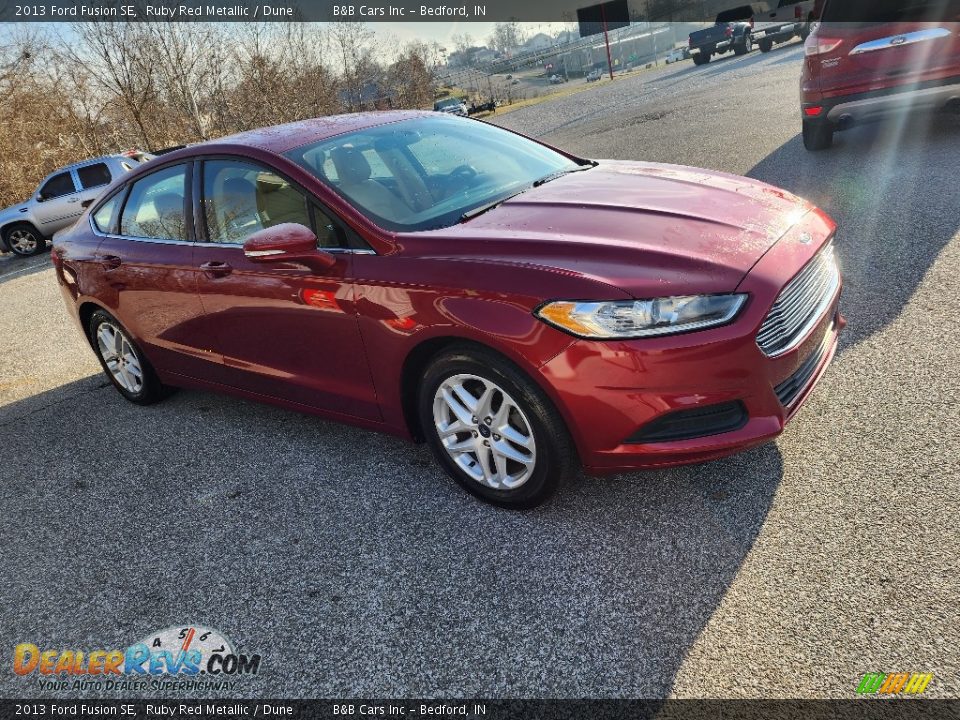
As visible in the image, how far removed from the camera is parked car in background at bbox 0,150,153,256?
15.2m

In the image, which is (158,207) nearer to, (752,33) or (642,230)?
(642,230)

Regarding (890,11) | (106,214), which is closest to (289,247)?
(106,214)

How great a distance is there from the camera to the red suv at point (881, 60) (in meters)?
7.06

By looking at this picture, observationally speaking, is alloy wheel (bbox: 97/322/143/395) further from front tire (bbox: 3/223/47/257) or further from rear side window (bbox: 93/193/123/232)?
front tire (bbox: 3/223/47/257)

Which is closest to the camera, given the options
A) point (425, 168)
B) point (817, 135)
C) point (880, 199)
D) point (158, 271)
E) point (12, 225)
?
point (425, 168)

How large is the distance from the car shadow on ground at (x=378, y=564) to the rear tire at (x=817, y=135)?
6.30 metres

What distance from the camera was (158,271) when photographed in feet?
14.2

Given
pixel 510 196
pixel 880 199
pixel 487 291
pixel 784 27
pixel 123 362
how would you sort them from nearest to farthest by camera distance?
pixel 487 291 < pixel 510 196 < pixel 123 362 < pixel 880 199 < pixel 784 27

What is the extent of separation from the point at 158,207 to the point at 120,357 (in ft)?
4.34

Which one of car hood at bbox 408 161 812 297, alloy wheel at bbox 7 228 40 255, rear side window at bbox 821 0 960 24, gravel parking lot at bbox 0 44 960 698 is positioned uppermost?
rear side window at bbox 821 0 960 24

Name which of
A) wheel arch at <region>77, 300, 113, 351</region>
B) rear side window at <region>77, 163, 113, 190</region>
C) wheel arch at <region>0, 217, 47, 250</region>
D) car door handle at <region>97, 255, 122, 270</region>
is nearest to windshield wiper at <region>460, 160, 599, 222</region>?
car door handle at <region>97, 255, 122, 270</region>

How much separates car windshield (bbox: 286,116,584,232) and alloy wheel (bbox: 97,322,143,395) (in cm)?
224

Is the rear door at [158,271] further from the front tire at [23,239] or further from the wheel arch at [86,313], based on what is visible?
the front tire at [23,239]

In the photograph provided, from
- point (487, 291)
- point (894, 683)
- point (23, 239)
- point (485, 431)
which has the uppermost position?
point (487, 291)
